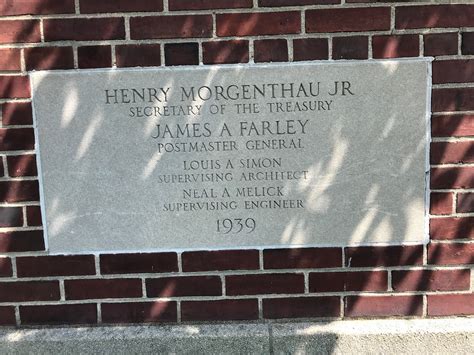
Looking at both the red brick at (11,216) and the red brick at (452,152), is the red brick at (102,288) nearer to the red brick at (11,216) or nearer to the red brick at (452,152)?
the red brick at (11,216)

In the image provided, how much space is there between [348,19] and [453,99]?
54cm

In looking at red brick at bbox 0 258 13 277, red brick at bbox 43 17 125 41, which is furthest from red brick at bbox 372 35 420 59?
red brick at bbox 0 258 13 277

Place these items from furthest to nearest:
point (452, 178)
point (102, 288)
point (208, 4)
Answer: point (102, 288) < point (452, 178) < point (208, 4)

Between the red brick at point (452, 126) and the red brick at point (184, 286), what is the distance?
3.63ft

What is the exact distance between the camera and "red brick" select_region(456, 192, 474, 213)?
8.18ft

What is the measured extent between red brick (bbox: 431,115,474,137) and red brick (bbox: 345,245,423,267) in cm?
49

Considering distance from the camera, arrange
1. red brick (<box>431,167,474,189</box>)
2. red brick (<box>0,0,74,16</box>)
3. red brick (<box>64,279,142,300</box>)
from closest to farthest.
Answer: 1. red brick (<box>0,0,74,16</box>)
2. red brick (<box>431,167,474,189</box>)
3. red brick (<box>64,279,142,300</box>)

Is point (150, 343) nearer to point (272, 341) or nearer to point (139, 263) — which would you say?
point (139, 263)

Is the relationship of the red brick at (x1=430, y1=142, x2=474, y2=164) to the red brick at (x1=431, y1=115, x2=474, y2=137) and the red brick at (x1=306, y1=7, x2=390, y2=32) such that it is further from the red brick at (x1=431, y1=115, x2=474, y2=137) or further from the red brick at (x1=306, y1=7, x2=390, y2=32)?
the red brick at (x1=306, y1=7, x2=390, y2=32)

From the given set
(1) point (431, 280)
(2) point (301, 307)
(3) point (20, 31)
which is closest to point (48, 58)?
(3) point (20, 31)

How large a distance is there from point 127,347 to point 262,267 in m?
0.67

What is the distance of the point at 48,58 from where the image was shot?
2400 mm

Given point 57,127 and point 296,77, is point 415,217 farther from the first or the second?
point 57,127

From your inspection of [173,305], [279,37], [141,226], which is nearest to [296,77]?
[279,37]
